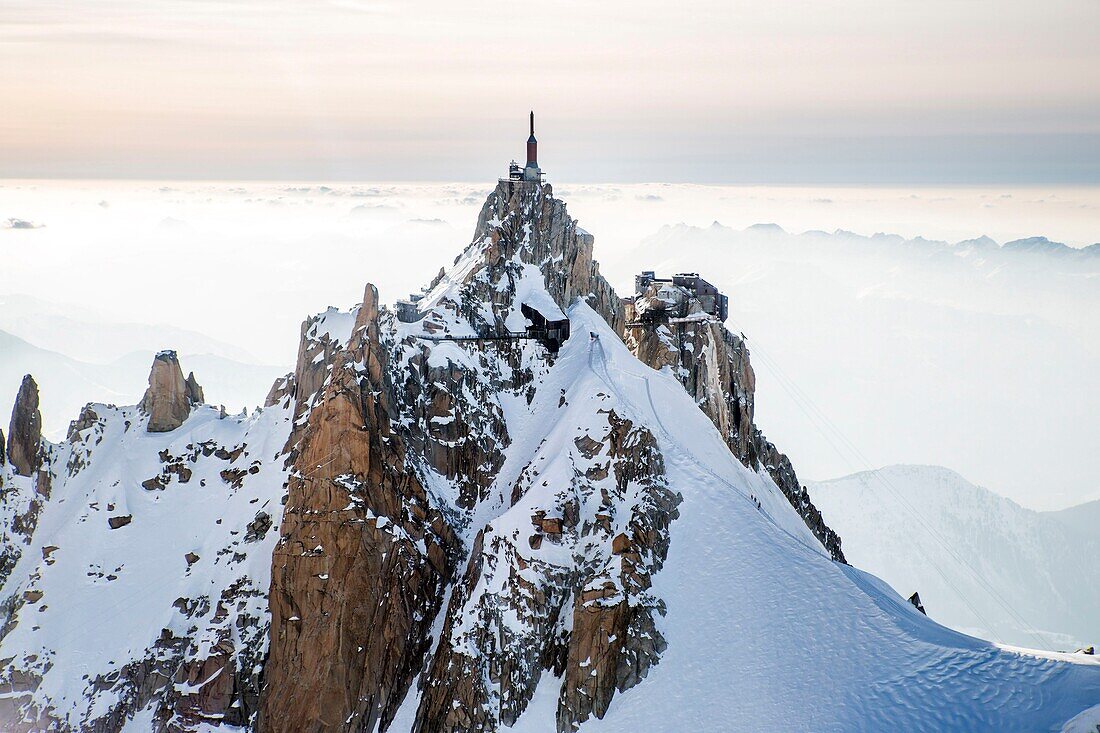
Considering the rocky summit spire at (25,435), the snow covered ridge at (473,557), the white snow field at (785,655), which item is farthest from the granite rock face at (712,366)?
the rocky summit spire at (25,435)

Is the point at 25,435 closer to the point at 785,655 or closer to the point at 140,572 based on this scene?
the point at 140,572

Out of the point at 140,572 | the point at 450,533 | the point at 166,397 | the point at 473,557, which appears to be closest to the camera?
the point at 473,557

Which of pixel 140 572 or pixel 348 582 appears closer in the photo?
pixel 348 582

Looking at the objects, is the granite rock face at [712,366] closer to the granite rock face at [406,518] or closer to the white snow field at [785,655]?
the granite rock face at [406,518]

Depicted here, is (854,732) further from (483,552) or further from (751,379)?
(751,379)

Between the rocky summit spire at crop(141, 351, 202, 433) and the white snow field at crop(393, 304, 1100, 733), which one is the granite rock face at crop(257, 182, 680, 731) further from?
the rocky summit spire at crop(141, 351, 202, 433)

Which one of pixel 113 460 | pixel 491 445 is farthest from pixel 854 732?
pixel 113 460

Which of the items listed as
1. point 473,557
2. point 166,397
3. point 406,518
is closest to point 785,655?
point 473,557
